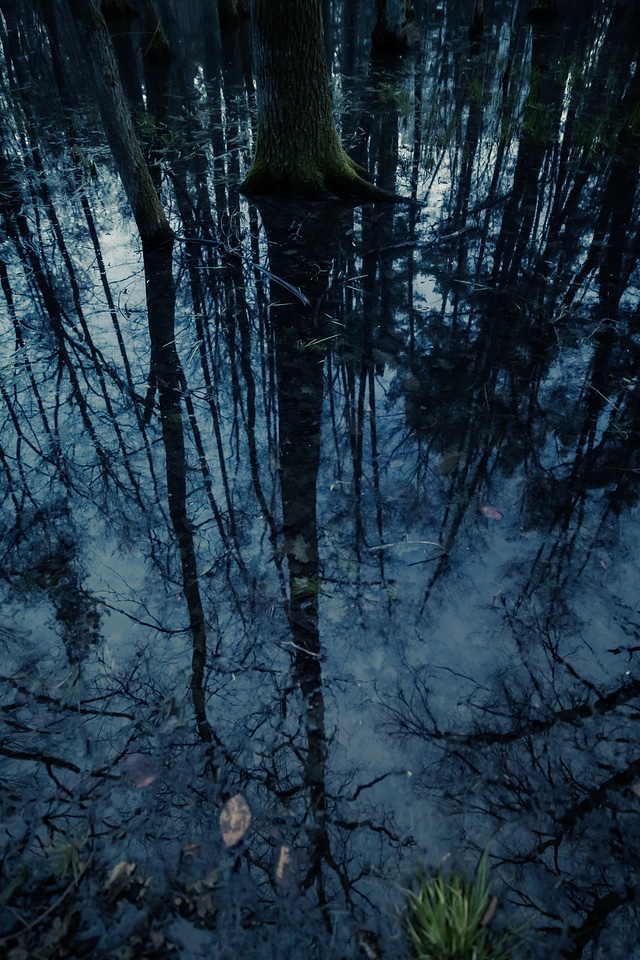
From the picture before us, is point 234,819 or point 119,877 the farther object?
point 234,819

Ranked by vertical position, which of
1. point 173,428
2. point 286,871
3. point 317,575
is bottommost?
point 286,871

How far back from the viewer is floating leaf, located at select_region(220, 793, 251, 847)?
6.92 feet

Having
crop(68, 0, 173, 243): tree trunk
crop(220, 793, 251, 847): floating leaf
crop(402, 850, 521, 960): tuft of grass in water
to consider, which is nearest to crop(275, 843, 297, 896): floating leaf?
crop(220, 793, 251, 847): floating leaf

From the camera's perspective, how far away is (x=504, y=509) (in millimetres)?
3236

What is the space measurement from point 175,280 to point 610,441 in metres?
4.07

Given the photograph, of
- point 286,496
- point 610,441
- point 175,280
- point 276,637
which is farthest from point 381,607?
point 175,280

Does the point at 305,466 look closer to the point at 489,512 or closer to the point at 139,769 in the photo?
the point at 489,512

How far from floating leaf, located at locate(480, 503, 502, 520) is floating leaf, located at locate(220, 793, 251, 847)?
6.14 feet

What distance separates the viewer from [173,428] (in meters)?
3.88

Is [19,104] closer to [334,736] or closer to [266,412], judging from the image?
[266,412]

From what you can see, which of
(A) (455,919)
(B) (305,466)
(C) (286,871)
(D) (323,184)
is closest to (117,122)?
(D) (323,184)

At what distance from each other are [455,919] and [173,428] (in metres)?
3.03

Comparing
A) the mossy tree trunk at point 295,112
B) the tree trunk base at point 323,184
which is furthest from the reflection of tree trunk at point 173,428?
the mossy tree trunk at point 295,112

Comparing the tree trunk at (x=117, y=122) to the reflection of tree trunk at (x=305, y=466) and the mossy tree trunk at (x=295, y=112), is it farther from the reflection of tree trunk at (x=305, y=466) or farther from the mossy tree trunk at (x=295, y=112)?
the mossy tree trunk at (x=295, y=112)
